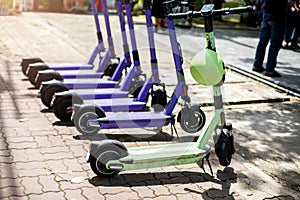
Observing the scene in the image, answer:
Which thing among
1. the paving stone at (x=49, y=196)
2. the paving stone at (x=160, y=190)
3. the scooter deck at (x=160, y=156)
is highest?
the scooter deck at (x=160, y=156)

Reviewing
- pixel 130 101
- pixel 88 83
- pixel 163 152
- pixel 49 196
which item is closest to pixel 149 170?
pixel 163 152

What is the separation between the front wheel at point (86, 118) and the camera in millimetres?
4984

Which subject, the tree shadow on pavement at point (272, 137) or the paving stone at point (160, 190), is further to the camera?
the tree shadow on pavement at point (272, 137)

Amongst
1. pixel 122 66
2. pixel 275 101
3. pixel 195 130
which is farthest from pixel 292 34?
pixel 195 130

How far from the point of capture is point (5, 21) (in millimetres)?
13984

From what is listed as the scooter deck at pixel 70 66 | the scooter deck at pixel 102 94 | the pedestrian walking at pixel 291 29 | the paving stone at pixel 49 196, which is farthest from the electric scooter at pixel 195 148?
the pedestrian walking at pixel 291 29

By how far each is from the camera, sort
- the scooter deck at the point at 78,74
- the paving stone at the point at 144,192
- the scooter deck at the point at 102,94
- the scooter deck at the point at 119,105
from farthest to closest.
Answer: the scooter deck at the point at 78,74 → the scooter deck at the point at 102,94 → the scooter deck at the point at 119,105 → the paving stone at the point at 144,192

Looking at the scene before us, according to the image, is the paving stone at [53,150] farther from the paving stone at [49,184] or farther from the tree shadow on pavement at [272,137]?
the tree shadow on pavement at [272,137]

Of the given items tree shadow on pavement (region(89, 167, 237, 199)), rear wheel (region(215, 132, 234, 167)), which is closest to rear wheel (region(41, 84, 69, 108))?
tree shadow on pavement (region(89, 167, 237, 199))

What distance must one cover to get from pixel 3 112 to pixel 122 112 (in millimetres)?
1541

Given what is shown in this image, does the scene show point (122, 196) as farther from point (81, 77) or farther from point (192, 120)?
point (81, 77)

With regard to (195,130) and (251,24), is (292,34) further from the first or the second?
(195,130)

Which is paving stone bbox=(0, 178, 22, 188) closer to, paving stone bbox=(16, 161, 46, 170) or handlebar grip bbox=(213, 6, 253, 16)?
paving stone bbox=(16, 161, 46, 170)

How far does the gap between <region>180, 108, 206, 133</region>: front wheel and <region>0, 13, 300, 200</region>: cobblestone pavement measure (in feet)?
0.32
